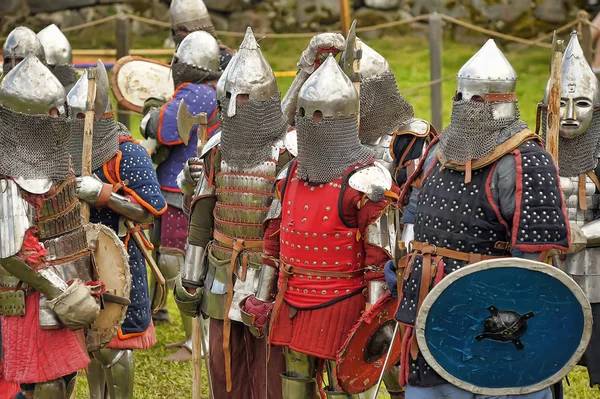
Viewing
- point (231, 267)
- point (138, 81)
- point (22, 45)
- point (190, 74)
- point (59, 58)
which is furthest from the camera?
point (138, 81)

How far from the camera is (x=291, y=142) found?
647 centimetres

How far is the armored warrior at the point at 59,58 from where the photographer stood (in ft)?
29.0

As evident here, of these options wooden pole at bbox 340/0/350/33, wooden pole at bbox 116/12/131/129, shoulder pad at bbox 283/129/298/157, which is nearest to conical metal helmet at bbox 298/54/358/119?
shoulder pad at bbox 283/129/298/157

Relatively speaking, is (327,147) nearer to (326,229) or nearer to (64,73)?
(326,229)

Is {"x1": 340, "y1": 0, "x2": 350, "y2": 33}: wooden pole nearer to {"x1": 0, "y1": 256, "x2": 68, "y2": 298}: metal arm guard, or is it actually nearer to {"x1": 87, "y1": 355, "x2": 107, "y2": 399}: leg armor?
{"x1": 87, "y1": 355, "x2": 107, "y2": 399}: leg armor

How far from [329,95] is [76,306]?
154cm

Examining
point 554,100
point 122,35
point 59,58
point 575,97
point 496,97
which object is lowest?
point 122,35

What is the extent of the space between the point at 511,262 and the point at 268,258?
1.58 m

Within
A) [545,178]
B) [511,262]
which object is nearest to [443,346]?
[511,262]

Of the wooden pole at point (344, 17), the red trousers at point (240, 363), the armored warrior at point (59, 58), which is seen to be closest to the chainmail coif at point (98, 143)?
the red trousers at point (240, 363)

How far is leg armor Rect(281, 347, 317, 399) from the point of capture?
6188 mm

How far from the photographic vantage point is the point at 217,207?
6664mm

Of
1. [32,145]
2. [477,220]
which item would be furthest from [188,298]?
[477,220]

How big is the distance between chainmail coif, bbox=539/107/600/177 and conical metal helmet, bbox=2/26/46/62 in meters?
3.58
